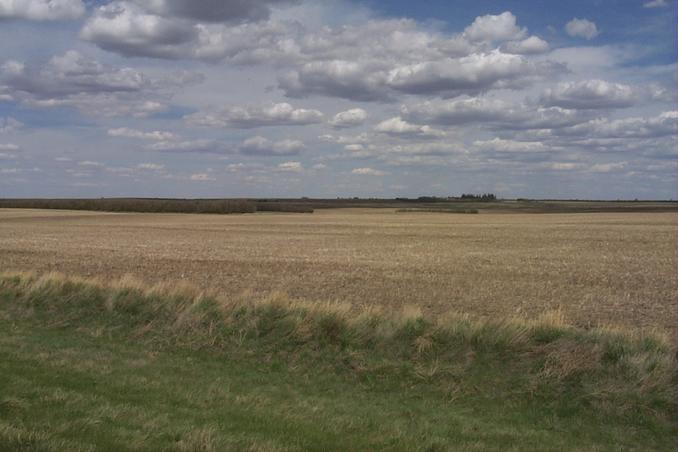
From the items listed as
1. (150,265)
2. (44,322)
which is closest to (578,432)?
(44,322)

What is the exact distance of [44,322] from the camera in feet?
46.1

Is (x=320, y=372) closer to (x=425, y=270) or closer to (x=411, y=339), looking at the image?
(x=411, y=339)

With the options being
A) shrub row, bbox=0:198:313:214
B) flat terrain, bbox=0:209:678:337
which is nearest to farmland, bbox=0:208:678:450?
flat terrain, bbox=0:209:678:337

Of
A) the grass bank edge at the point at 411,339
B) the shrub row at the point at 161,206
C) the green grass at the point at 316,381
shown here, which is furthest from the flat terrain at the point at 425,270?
the shrub row at the point at 161,206

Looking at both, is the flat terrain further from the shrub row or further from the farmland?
the shrub row

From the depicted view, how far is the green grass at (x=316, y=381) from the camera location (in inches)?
289

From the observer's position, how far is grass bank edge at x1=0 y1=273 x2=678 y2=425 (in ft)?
31.6

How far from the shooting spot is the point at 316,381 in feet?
33.4

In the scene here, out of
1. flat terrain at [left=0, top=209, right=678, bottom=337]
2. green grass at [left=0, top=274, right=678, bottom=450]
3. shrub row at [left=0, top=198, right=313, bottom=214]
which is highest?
shrub row at [left=0, top=198, right=313, bottom=214]

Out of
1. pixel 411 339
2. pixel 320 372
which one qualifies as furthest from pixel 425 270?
pixel 320 372

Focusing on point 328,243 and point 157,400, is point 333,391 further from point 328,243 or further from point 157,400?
point 328,243

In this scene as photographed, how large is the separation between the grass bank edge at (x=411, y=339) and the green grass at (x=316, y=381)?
0.03 metres

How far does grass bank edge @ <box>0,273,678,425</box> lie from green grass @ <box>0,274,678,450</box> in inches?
1.2

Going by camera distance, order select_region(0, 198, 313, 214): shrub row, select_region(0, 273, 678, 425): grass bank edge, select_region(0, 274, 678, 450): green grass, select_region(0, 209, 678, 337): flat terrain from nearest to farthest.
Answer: select_region(0, 274, 678, 450): green grass < select_region(0, 273, 678, 425): grass bank edge < select_region(0, 209, 678, 337): flat terrain < select_region(0, 198, 313, 214): shrub row
